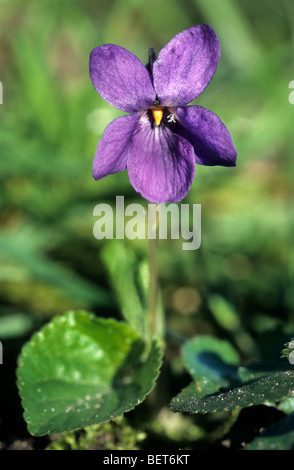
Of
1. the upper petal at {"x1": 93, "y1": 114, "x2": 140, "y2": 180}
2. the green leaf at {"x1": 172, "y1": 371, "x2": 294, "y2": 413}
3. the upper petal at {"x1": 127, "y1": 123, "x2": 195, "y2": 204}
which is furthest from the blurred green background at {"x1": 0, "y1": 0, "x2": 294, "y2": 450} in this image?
the upper petal at {"x1": 93, "y1": 114, "x2": 140, "y2": 180}

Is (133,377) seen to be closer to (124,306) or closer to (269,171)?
(124,306)

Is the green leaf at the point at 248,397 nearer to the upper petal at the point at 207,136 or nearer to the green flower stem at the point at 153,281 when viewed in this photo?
the green flower stem at the point at 153,281

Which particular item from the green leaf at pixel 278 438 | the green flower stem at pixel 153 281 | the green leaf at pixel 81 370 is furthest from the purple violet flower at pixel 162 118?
the green leaf at pixel 278 438

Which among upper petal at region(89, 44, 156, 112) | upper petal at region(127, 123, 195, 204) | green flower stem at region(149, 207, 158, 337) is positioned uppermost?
upper petal at region(89, 44, 156, 112)

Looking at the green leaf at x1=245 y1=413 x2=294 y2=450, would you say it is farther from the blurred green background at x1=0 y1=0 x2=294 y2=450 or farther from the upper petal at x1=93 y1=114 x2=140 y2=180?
the upper petal at x1=93 y1=114 x2=140 y2=180

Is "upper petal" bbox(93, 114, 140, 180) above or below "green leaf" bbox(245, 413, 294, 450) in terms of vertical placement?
above

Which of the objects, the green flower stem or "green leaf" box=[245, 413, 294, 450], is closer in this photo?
"green leaf" box=[245, 413, 294, 450]
